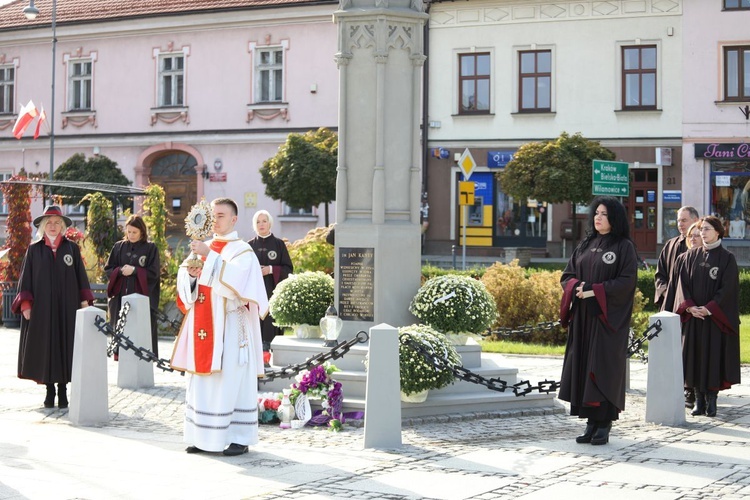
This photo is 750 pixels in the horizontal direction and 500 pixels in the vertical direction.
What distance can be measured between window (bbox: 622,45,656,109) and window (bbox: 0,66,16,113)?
21.5 metres

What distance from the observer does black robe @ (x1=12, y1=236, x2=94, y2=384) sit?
11656 millimetres

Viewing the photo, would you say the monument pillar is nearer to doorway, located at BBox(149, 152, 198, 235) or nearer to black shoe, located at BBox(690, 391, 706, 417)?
black shoe, located at BBox(690, 391, 706, 417)

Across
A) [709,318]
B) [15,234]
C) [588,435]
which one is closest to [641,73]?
[15,234]

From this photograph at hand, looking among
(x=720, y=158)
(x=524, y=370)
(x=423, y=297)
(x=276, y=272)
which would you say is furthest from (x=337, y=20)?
(x=720, y=158)

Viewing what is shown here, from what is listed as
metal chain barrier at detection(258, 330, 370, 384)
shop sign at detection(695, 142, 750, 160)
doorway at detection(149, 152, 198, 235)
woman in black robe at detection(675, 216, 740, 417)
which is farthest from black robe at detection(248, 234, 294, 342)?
doorway at detection(149, 152, 198, 235)

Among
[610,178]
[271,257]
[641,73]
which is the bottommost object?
[271,257]

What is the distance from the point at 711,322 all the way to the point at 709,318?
0.14 feet

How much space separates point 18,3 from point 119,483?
39.6m

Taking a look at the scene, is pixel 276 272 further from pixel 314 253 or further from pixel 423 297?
pixel 314 253

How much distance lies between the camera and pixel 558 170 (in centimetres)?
2992

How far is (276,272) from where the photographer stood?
14.9 m

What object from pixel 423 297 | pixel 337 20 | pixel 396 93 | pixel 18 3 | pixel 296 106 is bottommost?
pixel 423 297

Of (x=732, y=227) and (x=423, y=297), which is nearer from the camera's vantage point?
(x=423, y=297)

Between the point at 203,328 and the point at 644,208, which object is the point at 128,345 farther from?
the point at 644,208
